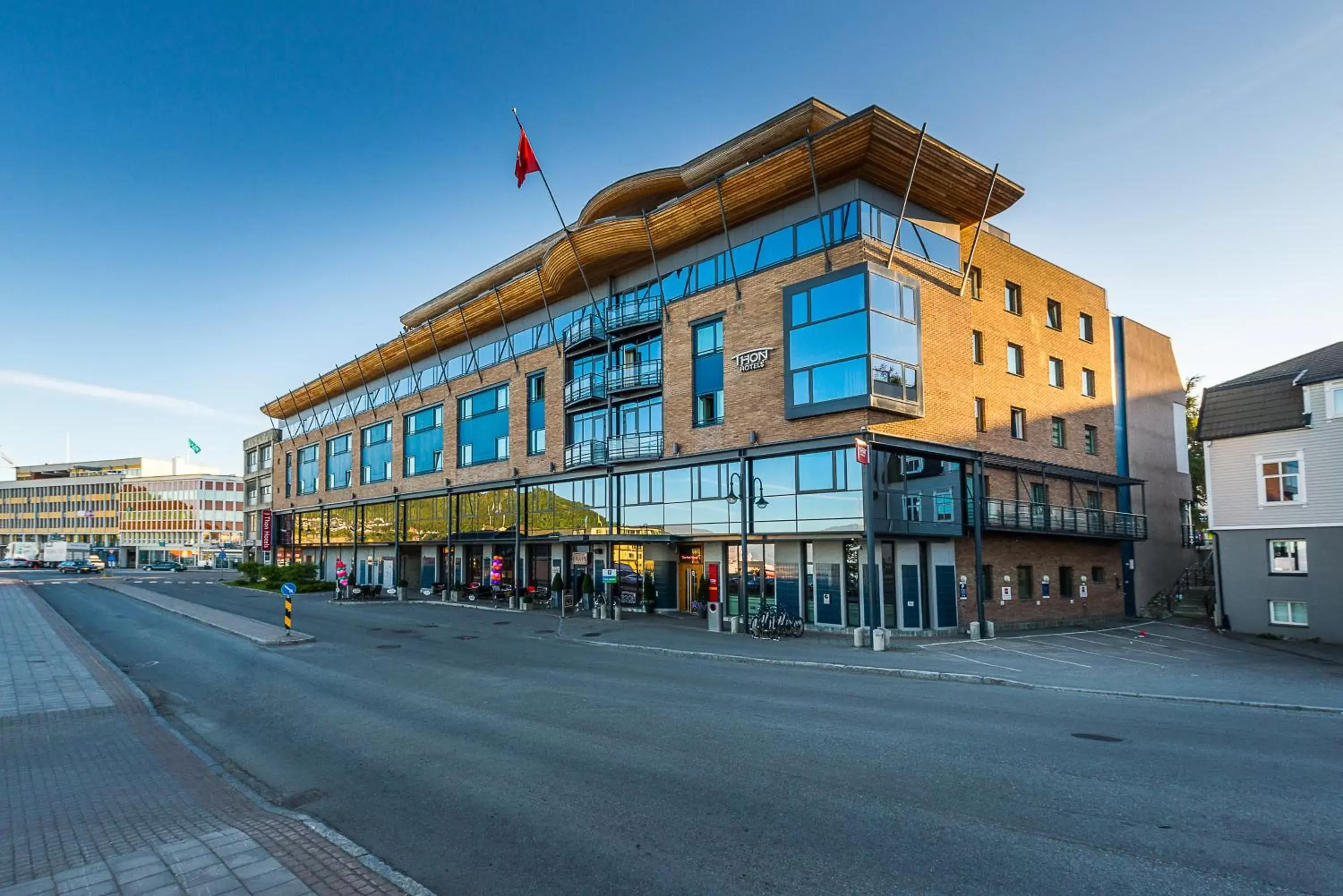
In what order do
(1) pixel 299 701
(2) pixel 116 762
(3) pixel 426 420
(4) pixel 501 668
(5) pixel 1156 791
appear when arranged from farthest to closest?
(3) pixel 426 420 < (4) pixel 501 668 < (1) pixel 299 701 < (2) pixel 116 762 < (5) pixel 1156 791

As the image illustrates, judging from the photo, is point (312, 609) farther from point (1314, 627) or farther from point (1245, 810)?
point (1314, 627)

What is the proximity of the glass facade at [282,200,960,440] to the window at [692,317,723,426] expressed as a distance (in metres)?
1.69

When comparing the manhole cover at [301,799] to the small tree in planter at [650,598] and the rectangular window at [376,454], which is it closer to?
the small tree in planter at [650,598]

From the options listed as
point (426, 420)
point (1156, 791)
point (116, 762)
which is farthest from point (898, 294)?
point (426, 420)

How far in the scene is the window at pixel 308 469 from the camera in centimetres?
6334

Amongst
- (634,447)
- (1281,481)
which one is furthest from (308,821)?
(1281,481)

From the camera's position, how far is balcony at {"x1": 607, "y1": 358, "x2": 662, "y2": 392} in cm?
3105

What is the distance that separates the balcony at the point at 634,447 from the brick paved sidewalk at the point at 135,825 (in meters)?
20.5

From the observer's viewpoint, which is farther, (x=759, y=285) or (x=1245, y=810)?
(x=759, y=285)

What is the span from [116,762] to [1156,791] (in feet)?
39.2

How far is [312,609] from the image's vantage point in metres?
34.9

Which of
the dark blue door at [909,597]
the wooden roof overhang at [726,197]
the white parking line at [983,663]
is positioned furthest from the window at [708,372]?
the white parking line at [983,663]

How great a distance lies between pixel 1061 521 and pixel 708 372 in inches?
614

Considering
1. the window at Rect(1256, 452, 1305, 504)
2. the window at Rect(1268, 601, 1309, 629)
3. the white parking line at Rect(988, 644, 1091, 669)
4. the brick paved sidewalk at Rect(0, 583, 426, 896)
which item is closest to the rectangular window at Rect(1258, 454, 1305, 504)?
the window at Rect(1256, 452, 1305, 504)
